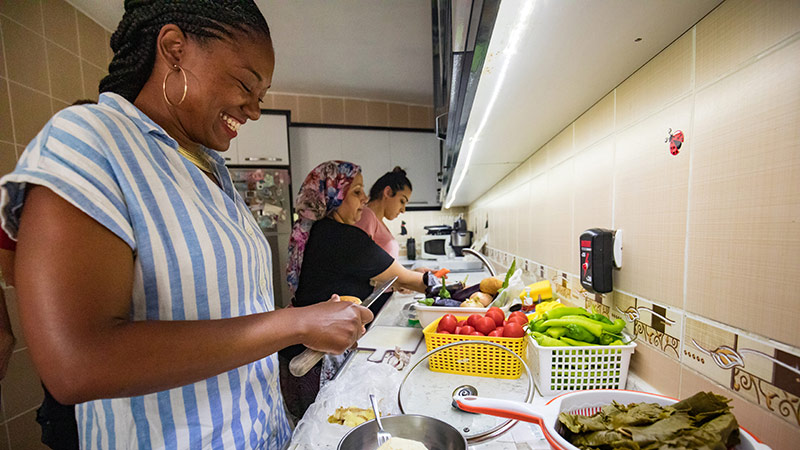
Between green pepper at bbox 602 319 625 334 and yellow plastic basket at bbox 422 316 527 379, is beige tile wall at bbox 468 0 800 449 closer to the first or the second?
green pepper at bbox 602 319 625 334

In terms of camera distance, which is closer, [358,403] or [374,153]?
[358,403]

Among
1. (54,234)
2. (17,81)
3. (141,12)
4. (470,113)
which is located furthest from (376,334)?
(17,81)

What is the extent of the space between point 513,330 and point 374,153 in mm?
2955

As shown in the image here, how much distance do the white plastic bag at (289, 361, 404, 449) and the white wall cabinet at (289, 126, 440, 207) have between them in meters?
2.72

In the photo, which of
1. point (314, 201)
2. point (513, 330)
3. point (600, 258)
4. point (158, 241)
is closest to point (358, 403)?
point (513, 330)

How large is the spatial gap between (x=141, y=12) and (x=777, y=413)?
1217 mm

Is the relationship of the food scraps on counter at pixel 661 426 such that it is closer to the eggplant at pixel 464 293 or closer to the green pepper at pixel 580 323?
the green pepper at pixel 580 323

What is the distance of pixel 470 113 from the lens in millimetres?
817

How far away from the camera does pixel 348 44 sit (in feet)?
7.86

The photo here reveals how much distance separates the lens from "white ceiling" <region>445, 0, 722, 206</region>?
0.47 meters

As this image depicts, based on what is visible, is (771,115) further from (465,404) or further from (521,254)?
(521,254)

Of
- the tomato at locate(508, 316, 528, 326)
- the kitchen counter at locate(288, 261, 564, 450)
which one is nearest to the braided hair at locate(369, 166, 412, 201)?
the kitchen counter at locate(288, 261, 564, 450)

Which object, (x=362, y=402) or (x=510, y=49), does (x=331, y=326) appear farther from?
(x=510, y=49)

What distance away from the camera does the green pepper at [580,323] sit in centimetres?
68
